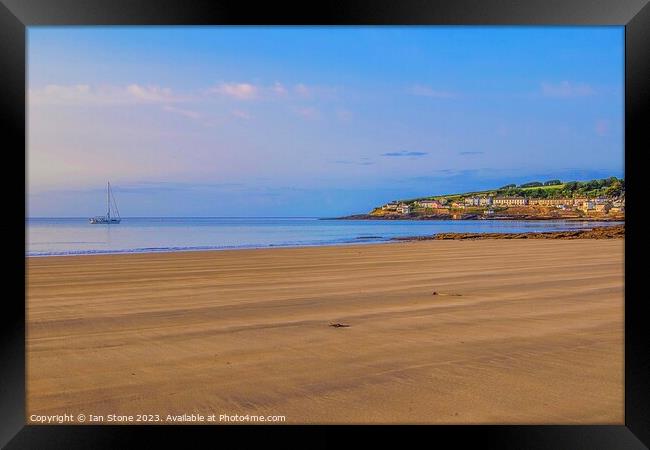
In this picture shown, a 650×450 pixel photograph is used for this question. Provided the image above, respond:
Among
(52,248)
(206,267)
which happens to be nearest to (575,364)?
(206,267)

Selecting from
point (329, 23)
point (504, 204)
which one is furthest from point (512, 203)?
point (329, 23)

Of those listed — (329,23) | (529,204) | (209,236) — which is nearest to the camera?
(329,23)

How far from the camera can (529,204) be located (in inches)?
1716

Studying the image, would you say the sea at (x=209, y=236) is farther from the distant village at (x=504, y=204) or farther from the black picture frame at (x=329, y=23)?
the black picture frame at (x=329, y=23)

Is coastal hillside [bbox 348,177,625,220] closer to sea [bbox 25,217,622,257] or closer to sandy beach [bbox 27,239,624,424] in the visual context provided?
sea [bbox 25,217,622,257]

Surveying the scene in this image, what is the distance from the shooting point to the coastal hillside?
38309mm

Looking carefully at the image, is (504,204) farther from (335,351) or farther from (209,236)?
(335,351)

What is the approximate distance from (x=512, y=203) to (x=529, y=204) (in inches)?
66.1

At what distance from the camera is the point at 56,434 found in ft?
9.43

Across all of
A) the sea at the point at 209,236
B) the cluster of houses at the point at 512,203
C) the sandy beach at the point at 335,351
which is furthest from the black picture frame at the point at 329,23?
the cluster of houses at the point at 512,203

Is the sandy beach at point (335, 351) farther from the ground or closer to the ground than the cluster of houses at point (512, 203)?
closer to the ground

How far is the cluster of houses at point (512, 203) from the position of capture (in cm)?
3835

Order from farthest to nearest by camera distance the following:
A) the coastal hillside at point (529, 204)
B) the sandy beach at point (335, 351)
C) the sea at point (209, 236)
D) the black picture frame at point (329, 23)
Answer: the coastal hillside at point (529, 204) → the sea at point (209, 236) → the sandy beach at point (335, 351) → the black picture frame at point (329, 23)

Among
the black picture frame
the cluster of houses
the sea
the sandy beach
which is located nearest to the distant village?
the cluster of houses
